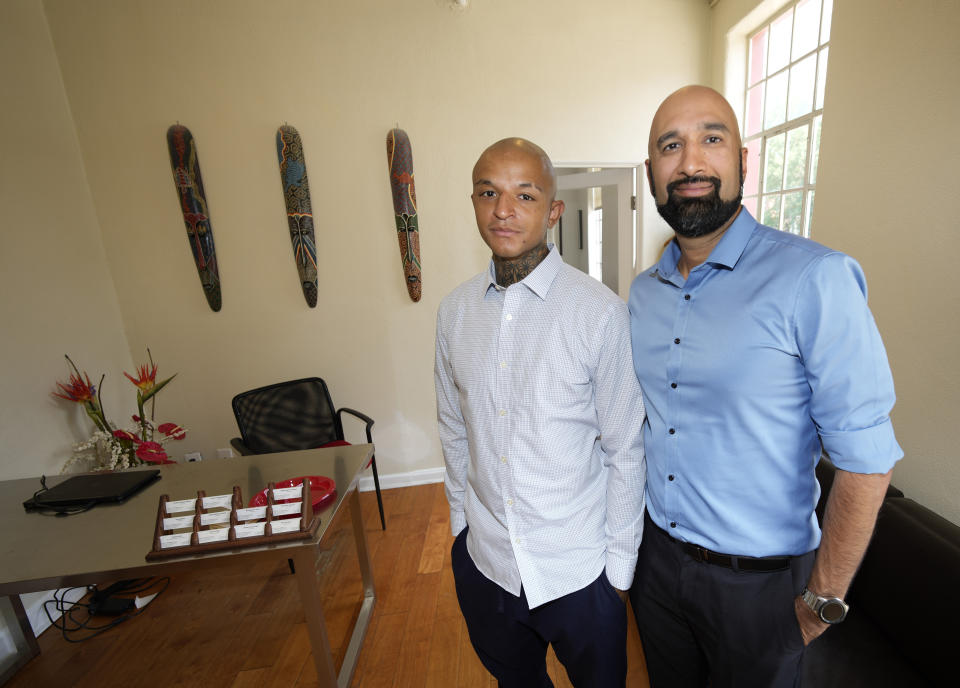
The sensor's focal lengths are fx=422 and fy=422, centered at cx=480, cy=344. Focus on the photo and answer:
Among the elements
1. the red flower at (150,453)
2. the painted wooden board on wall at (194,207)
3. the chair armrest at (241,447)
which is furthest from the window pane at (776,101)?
the red flower at (150,453)

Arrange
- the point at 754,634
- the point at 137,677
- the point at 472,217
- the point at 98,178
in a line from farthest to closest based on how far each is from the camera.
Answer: the point at 472,217 < the point at 98,178 < the point at 137,677 < the point at 754,634

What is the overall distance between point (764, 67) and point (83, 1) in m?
4.17

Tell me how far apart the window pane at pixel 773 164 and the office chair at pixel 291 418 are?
9.58ft

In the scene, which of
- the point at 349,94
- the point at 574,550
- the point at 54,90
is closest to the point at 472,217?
the point at 349,94

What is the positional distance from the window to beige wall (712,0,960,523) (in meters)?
0.39

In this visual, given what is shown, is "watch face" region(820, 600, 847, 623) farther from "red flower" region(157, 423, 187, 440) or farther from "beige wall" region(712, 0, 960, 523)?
"red flower" region(157, 423, 187, 440)

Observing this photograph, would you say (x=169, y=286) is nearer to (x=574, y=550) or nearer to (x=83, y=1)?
(x=83, y=1)

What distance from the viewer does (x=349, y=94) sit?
8.99ft

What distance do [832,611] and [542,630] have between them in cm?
63

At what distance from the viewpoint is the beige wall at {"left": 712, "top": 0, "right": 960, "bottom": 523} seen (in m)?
1.46

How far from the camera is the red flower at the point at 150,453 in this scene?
86.4 inches

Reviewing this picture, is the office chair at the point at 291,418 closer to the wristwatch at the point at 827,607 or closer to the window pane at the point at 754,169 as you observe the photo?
the wristwatch at the point at 827,607

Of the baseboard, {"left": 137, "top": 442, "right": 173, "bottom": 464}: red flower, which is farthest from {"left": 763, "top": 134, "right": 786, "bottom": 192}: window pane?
{"left": 137, "top": 442, "right": 173, "bottom": 464}: red flower

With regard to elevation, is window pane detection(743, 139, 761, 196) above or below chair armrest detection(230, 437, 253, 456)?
above
